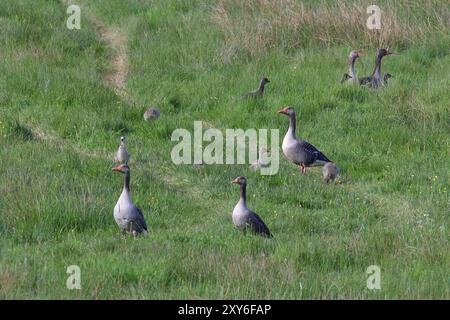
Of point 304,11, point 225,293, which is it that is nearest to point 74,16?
point 304,11

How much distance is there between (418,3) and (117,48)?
6.21 m

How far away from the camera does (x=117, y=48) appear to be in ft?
68.3

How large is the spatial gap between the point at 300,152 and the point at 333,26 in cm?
552

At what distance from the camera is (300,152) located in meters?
14.8

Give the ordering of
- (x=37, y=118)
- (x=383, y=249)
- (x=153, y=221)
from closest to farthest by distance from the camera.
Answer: (x=383, y=249) → (x=153, y=221) → (x=37, y=118)

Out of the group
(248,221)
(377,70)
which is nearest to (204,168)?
(248,221)

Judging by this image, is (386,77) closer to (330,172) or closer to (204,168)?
(330,172)

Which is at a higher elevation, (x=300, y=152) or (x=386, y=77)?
(x=386, y=77)

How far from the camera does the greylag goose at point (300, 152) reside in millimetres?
14695

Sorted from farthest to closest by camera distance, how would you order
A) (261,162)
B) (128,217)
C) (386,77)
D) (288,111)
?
1. (386,77)
2. (288,111)
3. (261,162)
4. (128,217)

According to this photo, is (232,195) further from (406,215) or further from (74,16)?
(74,16)

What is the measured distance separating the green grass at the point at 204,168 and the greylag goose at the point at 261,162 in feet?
1.32
